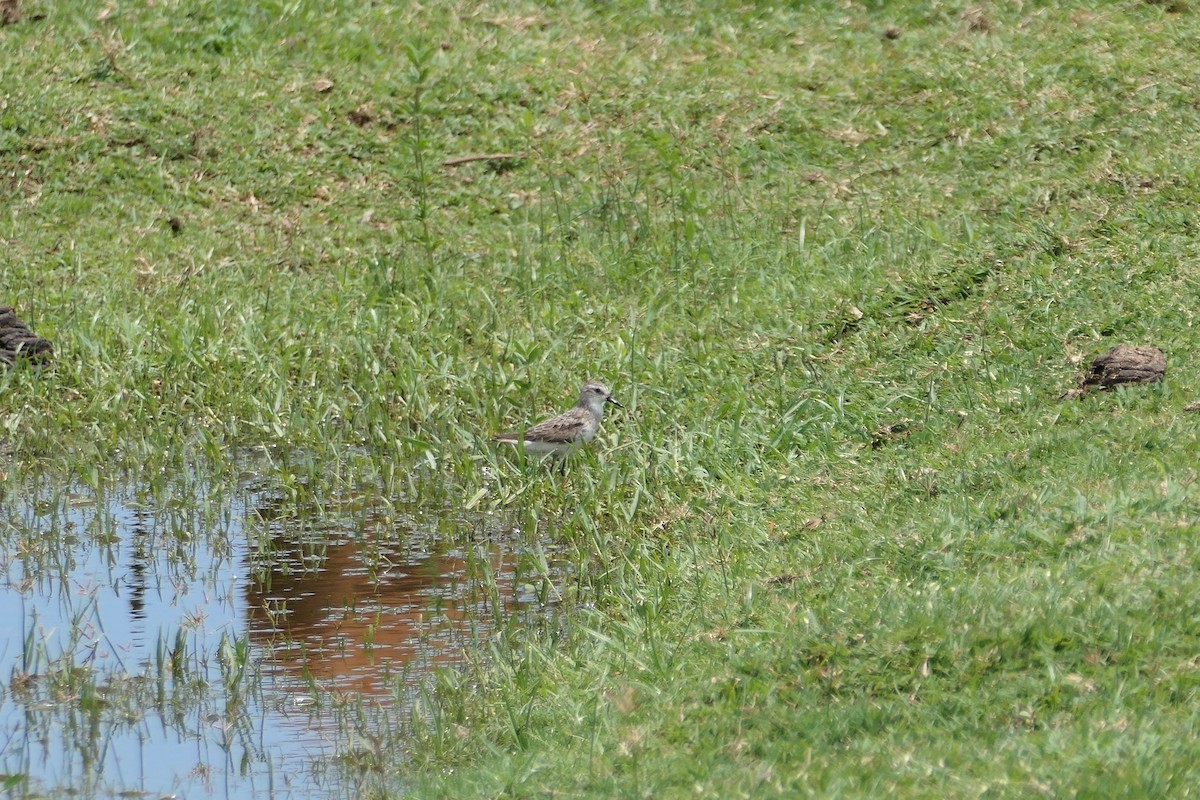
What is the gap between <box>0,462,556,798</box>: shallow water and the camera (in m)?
6.05

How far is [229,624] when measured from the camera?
24.2 feet

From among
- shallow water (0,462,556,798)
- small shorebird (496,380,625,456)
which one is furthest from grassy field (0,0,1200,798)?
shallow water (0,462,556,798)

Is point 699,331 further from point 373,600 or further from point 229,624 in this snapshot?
point 229,624

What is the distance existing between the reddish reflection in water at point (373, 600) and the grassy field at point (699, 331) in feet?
1.21

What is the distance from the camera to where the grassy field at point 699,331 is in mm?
5492

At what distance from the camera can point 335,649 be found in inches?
278

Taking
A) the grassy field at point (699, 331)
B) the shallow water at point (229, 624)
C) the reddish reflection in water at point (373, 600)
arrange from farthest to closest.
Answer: the reddish reflection in water at point (373, 600)
the shallow water at point (229, 624)
the grassy field at point (699, 331)

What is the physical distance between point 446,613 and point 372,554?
0.98m

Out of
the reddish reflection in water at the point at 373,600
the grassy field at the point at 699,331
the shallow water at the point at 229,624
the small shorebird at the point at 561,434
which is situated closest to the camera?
the grassy field at the point at 699,331

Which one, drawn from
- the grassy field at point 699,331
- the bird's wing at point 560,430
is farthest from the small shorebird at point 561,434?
the grassy field at point 699,331

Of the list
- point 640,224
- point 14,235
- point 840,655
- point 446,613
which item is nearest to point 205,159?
point 14,235

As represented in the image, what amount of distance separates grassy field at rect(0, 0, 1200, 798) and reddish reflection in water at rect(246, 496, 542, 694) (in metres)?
0.37

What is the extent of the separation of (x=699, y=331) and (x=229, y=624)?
435cm

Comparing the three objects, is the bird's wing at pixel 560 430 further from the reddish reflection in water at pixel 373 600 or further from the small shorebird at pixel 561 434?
the reddish reflection in water at pixel 373 600
